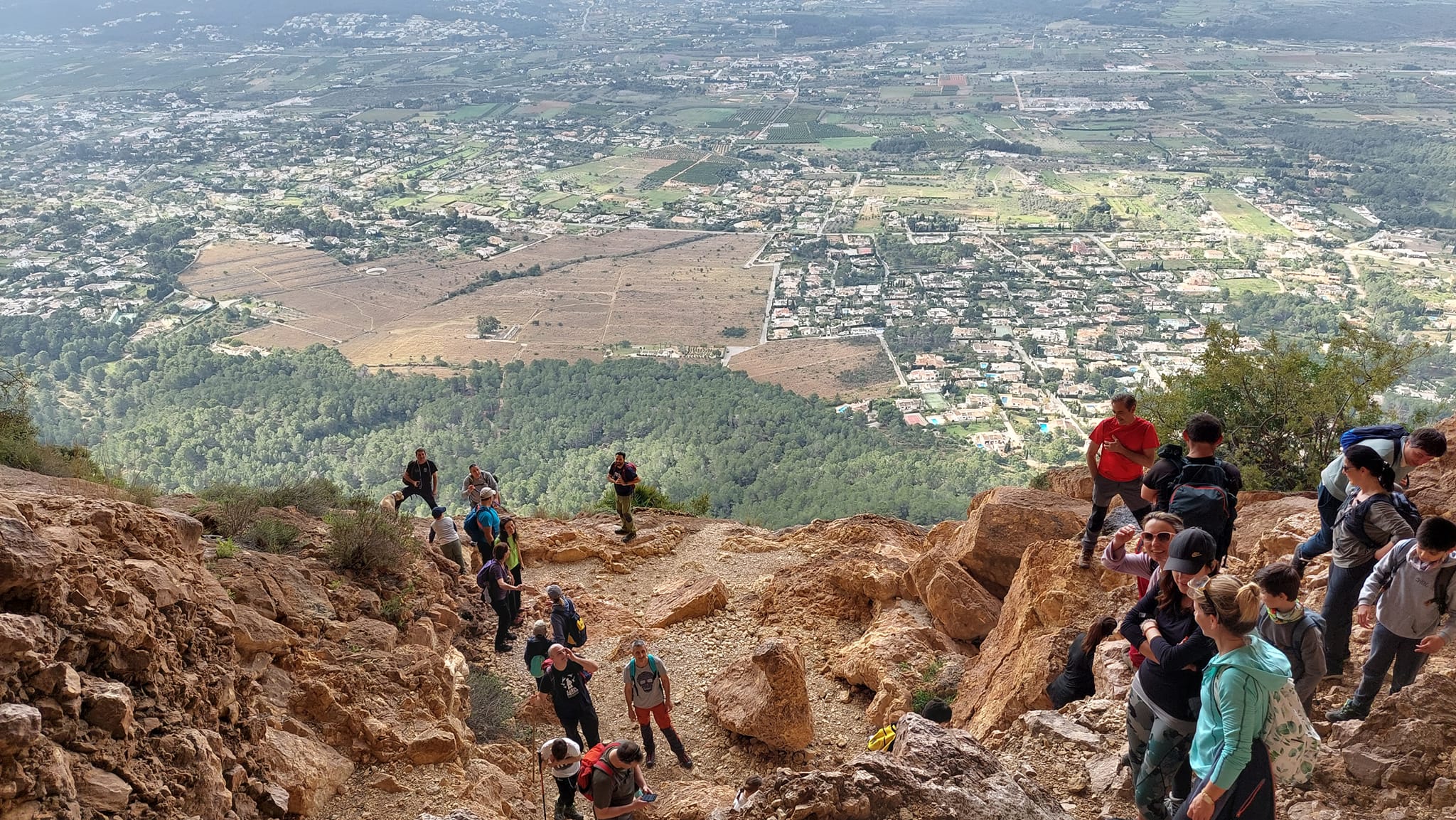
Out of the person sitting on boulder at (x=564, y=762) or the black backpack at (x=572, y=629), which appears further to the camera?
the black backpack at (x=572, y=629)

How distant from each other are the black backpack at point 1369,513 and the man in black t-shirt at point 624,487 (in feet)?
27.2

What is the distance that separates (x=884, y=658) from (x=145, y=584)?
6.35 meters

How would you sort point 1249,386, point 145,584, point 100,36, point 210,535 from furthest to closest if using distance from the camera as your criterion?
point 100,36, point 1249,386, point 210,535, point 145,584

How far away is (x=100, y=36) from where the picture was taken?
158750mm

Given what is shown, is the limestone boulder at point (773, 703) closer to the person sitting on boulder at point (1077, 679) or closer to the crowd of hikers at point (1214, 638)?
the crowd of hikers at point (1214, 638)

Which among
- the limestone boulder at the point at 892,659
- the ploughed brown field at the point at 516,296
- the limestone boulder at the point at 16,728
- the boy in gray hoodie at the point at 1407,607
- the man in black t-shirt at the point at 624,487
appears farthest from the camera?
the ploughed brown field at the point at 516,296

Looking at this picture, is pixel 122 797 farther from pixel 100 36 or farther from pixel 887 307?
pixel 100 36

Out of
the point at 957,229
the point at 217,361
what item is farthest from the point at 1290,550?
the point at 957,229

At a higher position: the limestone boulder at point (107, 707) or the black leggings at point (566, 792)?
the limestone boulder at point (107, 707)

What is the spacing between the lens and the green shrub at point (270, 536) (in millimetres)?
8992

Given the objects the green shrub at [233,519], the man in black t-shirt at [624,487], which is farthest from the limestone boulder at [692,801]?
the man in black t-shirt at [624,487]

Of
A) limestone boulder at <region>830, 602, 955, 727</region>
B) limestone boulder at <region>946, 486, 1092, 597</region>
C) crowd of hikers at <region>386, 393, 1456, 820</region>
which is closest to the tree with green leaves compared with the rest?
limestone boulder at <region>946, 486, 1092, 597</region>

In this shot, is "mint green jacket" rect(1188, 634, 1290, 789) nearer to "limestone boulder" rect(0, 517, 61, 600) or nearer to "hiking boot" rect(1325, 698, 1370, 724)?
"hiking boot" rect(1325, 698, 1370, 724)

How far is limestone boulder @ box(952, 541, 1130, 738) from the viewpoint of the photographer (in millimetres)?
6891
